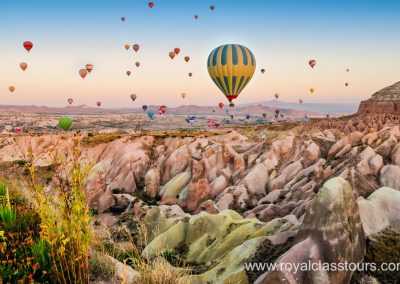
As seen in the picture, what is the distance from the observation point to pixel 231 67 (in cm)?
5872

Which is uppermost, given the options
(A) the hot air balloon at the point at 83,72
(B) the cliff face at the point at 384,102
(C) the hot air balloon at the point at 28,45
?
(C) the hot air balloon at the point at 28,45

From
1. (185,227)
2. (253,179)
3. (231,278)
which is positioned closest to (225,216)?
(185,227)

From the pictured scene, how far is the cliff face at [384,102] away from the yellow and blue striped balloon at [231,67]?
66443 mm

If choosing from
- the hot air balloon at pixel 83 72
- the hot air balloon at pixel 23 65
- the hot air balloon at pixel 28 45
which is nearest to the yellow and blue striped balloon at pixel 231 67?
the hot air balloon at pixel 28 45

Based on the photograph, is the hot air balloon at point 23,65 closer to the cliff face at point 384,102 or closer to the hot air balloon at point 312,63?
the hot air balloon at point 312,63

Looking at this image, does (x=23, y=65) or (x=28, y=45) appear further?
(x=23, y=65)

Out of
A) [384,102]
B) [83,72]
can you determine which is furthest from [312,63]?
[83,72]

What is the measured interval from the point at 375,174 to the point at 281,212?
596cm

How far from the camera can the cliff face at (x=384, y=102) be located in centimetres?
11300

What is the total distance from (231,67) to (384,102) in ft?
251

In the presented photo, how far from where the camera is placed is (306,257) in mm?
9109

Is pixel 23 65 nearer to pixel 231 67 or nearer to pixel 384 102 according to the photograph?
pixel 231 67

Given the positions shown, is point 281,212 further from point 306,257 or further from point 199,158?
point 199,158

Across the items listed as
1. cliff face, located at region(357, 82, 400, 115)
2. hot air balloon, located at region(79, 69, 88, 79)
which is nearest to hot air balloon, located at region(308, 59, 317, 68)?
cliff face, located at region(357, 82, 400, 115)
